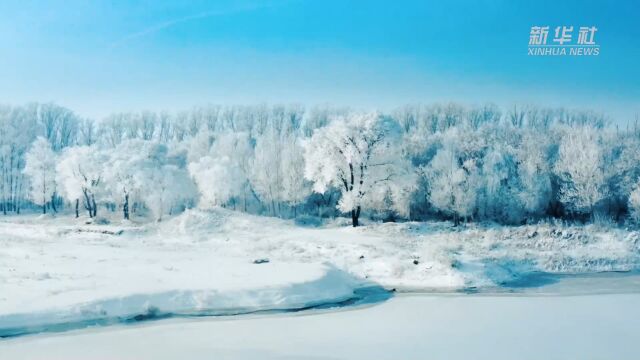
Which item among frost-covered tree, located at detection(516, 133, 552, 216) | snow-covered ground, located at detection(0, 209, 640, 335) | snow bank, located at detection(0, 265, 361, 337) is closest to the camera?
snow bank, located at detection(0, 265, 361, 337)

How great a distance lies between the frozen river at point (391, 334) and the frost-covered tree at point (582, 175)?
26.1m

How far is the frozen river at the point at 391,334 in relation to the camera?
13922 mm

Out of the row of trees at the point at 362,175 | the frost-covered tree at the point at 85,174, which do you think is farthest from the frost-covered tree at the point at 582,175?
the frost-covered tree at the point at 85,174

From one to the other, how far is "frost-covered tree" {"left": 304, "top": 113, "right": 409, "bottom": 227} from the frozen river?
20.4 meters

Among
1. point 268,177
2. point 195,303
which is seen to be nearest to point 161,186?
point 268,177

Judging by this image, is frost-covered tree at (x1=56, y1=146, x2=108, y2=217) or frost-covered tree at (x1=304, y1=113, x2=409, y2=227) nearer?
frost-covered tree at (x1=304, y1=113, x2=409, y2=227)

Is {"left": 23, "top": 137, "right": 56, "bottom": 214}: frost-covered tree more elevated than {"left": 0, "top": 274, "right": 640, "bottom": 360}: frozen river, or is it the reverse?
{"left": 23, "top": 137, "right": 56, "bottom": 214}: frost-covered tree

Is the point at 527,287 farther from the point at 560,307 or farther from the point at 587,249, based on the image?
the point at 587,249

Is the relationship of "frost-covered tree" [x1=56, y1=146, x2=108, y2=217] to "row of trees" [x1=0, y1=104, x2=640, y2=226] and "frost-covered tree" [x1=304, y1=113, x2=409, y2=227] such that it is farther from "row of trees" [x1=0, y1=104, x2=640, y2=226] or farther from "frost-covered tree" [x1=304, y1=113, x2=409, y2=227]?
"frost-covered tree" [x1=304, y1=113, x2=409, y2=227]

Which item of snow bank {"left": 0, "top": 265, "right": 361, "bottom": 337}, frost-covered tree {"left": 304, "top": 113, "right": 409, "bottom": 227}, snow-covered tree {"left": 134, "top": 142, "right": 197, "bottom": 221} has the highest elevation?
frost-covered tree {"left": 304, "top": 113, "right": 409, "bottom": 227}

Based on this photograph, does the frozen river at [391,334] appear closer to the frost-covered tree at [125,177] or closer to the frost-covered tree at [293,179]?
the frost-covered tree at [293,179]

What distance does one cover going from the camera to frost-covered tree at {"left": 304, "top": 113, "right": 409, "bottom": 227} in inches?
1591

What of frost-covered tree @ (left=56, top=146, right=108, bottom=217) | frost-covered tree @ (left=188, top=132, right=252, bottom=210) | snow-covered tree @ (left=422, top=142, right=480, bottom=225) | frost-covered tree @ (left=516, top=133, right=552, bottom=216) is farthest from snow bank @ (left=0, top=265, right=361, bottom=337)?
frost-covered tree @ (left=56, top=146, right=108, bottom=217)

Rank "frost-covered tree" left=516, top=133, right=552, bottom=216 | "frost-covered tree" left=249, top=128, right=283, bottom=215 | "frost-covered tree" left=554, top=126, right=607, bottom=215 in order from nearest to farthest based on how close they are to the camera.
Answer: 1. "frost-covered tree" left=554, top=126, right=607, bottom=215
2. "frost-covered tree" left=516, top=133, right=552, bottom=216
3. "frost-covered tree" left=249, top=128, right=283, bottom=215
